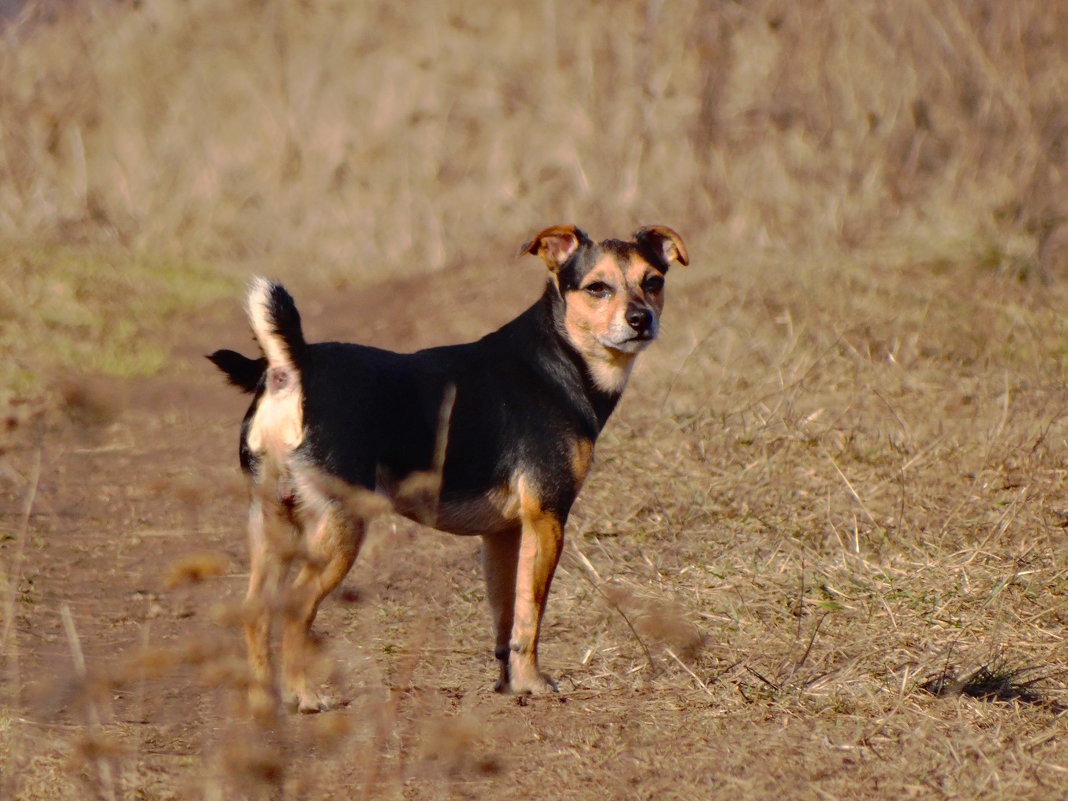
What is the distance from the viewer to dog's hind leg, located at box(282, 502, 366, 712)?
443cm

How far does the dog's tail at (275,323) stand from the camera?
14.5 ft

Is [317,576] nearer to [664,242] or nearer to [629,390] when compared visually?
[664,242]

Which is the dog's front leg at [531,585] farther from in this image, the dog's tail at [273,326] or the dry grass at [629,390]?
the dog's tail at [273,326]

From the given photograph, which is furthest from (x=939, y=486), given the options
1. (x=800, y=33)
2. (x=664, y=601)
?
(x=800, y=33)

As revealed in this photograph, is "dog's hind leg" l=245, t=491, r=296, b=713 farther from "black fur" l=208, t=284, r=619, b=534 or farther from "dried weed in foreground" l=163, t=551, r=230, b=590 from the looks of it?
"dried weed in foreground" l=163, t=551, r=230, b=590

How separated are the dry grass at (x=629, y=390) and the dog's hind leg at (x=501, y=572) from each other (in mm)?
345

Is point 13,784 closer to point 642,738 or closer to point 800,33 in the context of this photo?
point 642,738

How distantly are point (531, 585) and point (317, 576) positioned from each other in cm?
84

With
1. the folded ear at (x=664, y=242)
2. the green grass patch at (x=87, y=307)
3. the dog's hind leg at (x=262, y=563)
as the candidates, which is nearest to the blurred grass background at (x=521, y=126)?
the green grass patch at (x=87, y=307)

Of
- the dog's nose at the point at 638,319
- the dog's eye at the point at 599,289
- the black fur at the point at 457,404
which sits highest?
the dog's eye at the point at 599,289

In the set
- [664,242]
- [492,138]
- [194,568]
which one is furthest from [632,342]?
[492,138]

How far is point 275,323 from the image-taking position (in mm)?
4438

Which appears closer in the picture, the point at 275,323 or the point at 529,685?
the point at 275,323

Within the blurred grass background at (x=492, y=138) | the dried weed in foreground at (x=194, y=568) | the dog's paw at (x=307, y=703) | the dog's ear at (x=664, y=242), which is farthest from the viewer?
the blurred grass background at (x=492, y=138)
